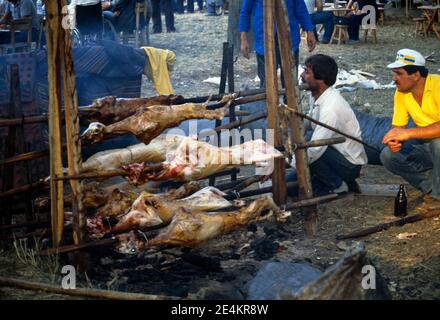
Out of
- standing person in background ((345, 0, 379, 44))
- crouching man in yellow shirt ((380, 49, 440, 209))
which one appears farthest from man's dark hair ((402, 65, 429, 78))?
standing person in background ((345, 0, 379, 44))

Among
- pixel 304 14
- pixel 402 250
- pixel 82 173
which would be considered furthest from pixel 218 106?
pixel 304 14

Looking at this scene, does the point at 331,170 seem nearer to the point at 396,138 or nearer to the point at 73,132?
the point at 396,138

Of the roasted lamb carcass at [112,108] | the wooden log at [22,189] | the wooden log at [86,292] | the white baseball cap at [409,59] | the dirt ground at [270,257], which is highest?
the white baseball cap at [409,59]

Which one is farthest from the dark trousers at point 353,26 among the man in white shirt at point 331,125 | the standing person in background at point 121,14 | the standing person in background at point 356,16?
the man in white shirt at point 331,125

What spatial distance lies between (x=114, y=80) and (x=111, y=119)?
3191mm

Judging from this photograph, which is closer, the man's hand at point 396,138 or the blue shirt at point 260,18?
the man's hand at point 396,138

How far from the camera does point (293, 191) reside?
729 cm

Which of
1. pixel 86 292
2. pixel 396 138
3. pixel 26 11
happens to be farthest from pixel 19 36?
pixel 86 292

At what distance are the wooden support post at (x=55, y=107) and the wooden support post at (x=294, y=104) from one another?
2.12 metres

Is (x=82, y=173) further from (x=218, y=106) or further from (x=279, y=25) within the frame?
(x=279, y=25)

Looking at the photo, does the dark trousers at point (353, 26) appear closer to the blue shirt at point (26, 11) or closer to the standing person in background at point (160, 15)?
the standing person in background at point (160, 15)

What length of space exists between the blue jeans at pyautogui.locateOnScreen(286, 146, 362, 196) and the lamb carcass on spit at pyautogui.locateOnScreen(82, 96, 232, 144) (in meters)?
1.84

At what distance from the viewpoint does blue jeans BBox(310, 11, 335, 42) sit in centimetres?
1906

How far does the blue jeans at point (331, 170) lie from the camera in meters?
7.22
